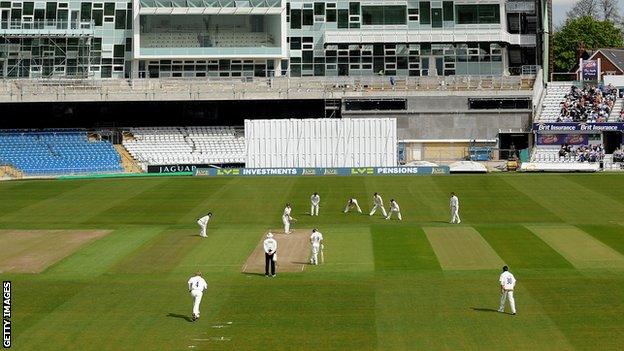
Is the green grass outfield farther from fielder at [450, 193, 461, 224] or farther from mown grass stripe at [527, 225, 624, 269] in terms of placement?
fielder at [450, 193, 461, 224]

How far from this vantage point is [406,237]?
140ft

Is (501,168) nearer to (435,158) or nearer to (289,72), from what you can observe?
(435,158)

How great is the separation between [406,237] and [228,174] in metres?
29.2

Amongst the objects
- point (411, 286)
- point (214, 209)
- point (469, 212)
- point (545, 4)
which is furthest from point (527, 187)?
point (545, 4)

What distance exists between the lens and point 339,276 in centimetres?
3428

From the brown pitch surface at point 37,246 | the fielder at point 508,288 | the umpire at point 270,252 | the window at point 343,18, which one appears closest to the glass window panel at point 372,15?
the window at point 343,18

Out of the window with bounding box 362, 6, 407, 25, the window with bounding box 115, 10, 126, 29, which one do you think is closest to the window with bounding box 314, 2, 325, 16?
the window with bounding box 362, 6, 407, 25

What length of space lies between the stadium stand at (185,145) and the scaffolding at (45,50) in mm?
10293

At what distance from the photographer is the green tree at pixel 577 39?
119m

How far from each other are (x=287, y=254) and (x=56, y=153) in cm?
4436

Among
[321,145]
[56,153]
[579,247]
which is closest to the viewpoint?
[579,247]

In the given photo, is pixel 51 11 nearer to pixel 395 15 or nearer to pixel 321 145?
pixel 395 15

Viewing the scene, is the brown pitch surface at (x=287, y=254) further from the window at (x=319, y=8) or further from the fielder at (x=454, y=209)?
the window at (x=319, y=8)

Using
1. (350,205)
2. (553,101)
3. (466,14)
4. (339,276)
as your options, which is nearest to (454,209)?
(350,205)
